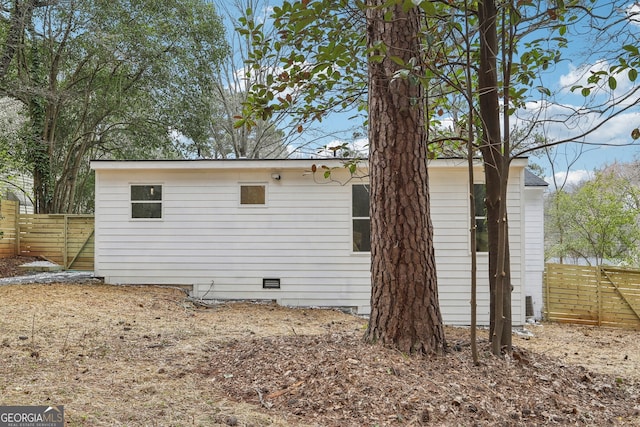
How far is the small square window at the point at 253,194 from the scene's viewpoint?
8.07m

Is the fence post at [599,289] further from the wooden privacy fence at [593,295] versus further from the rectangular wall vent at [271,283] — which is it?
the rectangular wall vent at [271,283]

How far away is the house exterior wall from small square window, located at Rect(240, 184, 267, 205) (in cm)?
637

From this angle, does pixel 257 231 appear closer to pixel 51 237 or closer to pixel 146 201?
pixel 146 201

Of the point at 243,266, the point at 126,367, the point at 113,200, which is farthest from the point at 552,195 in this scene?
the point at 126,367

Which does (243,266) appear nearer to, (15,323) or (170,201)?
(170,201)

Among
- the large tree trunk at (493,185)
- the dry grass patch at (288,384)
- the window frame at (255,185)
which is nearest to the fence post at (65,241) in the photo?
the window frame at (255,185)

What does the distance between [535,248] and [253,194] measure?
22.6ft

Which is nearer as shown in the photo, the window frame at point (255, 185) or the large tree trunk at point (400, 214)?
the large tree trunk at point (400, 214)

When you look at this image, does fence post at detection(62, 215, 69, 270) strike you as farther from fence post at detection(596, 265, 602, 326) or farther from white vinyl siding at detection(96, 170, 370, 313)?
fence post at detection(596, 265, 602, 326)

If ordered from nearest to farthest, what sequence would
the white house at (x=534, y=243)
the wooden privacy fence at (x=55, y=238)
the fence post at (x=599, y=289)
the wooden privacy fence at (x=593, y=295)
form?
1. the wooden privacy fence at (x=593, y=295)
2. the fence post at (x=599, y=289)
3. the white house at (x=534, y=243)
4. the wooden privacy fence at (x=55, y=238)

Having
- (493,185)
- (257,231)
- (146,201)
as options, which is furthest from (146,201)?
(493,185)

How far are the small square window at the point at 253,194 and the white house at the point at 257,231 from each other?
2cm

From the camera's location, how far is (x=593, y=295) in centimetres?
931

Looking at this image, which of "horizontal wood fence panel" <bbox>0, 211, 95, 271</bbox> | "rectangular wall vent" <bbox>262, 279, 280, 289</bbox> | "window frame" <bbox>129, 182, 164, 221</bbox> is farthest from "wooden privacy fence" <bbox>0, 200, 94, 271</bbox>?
"rectangular wall vent" <bbox>262, 279, 280, 289</bbox>
